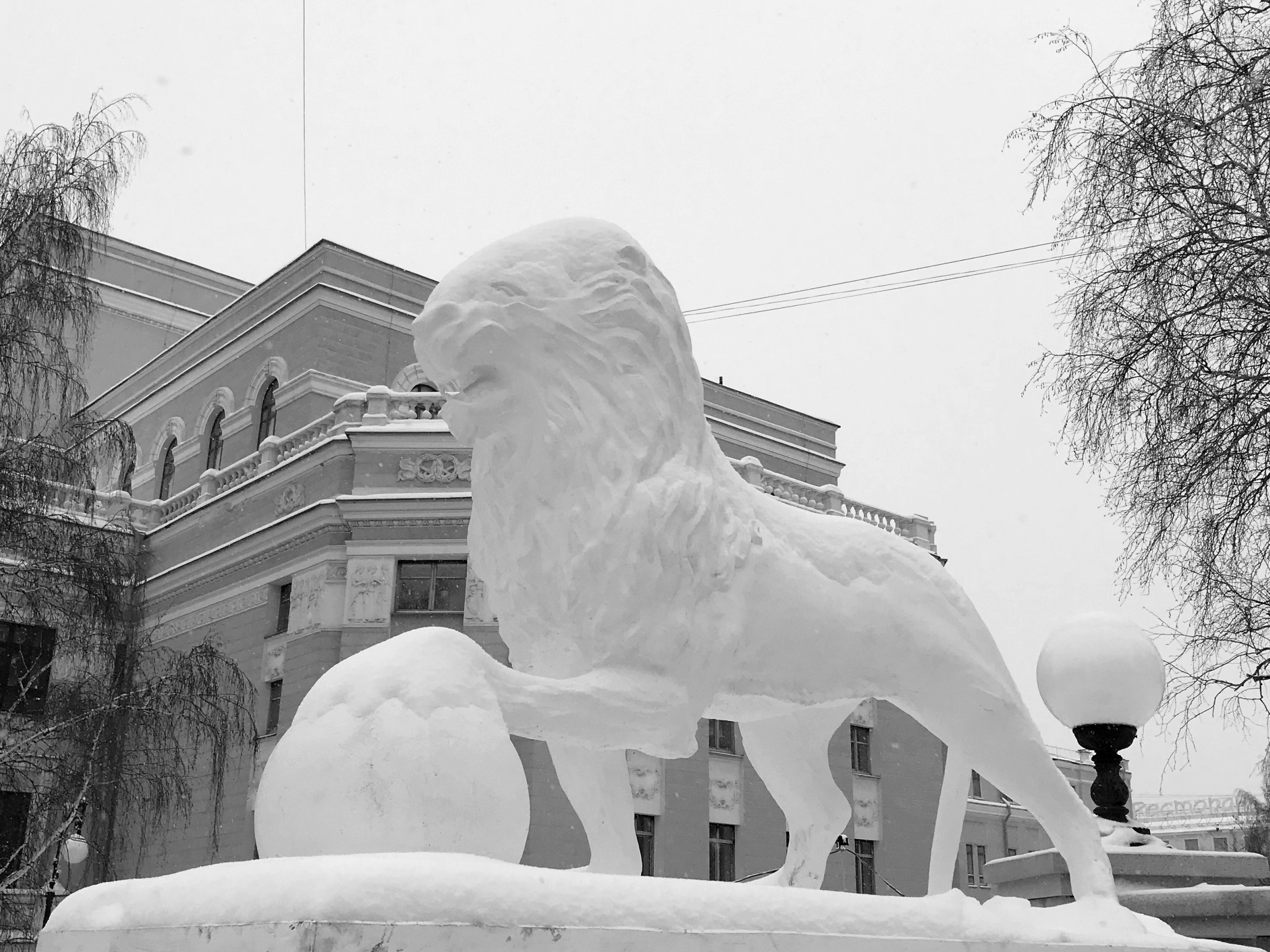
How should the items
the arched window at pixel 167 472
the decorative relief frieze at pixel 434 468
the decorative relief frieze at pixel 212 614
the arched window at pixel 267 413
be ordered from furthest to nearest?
the arched window at pixel 167 472 < the arched window at pixel 267 413 < the decorative relief frieze at pixel 212 614 < the decorative relief frieze at pixel 434 468

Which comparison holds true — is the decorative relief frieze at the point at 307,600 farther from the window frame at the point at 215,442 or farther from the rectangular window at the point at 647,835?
the window frame at the point at 215,442

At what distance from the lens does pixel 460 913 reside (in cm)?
161

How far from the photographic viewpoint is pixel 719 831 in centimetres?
1844

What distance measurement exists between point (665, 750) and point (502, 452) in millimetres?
660

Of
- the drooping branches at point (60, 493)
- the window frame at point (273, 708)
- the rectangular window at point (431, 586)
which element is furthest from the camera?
the window frame at point (273, 708)

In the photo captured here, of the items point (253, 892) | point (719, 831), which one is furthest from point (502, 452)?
point (719, 831)

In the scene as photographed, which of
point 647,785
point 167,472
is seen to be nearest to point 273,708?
point 647,785

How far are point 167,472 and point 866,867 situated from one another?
575 inches

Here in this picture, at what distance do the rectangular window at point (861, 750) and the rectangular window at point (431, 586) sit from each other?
7.57m

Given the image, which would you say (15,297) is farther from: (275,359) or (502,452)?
(275,359)

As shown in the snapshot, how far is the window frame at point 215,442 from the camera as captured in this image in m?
22.1

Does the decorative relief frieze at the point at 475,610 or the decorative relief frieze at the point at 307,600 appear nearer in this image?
the decorative relief frieze at the point at 475,610

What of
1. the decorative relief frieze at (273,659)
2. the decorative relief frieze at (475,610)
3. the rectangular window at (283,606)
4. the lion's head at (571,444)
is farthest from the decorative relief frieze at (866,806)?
the lion's head at (571,444)

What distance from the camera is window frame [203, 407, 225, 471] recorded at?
22.1 metres
